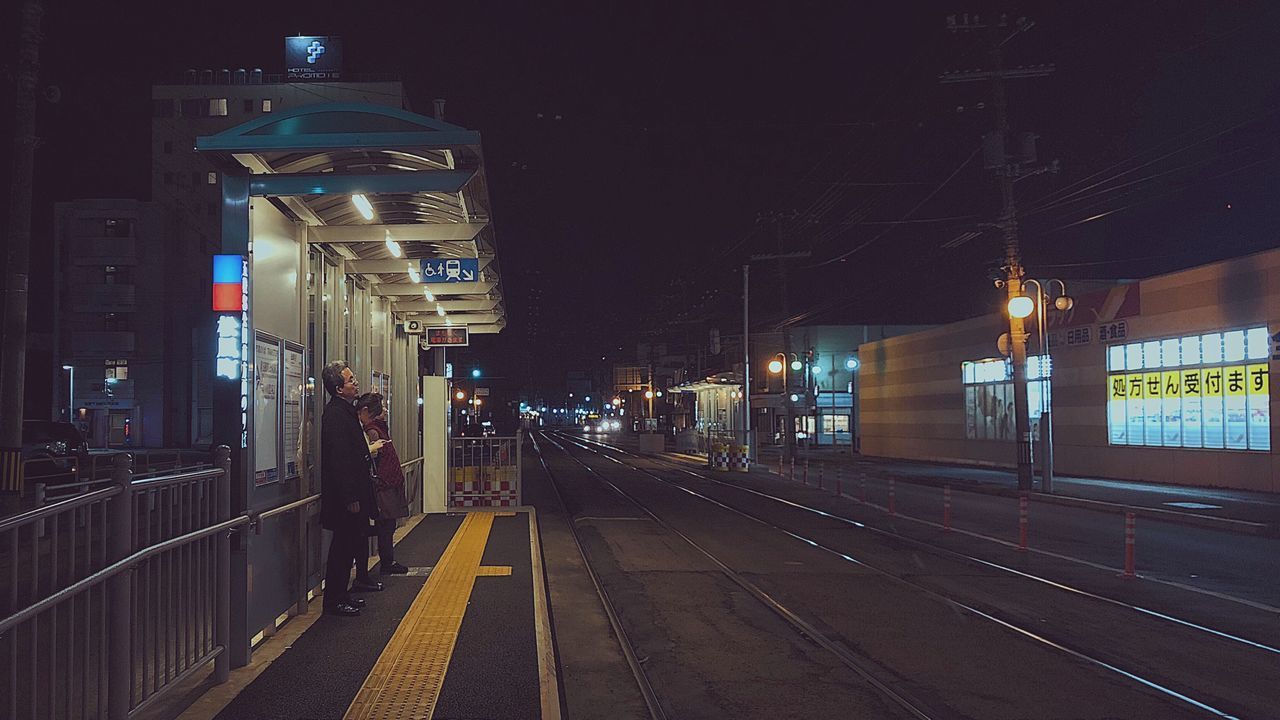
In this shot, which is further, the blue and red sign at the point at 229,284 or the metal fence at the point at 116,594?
the blue and red sign at the point at 229,284

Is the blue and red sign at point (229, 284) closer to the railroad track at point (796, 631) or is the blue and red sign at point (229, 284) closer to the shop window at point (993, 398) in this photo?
the railroad track at point (796, 631)

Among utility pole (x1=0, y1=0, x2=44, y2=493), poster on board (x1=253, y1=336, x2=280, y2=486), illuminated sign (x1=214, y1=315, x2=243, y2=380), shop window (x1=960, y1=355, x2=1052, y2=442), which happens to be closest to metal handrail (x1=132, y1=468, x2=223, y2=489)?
illuminated sign (x1=214, y1=315, x2=243, y2=380)

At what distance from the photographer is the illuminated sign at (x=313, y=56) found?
2913 inches

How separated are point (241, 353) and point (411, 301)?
32.2 feet

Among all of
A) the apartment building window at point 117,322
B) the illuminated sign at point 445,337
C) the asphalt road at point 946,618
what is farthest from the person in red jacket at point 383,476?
the apartment building window at point 117,322

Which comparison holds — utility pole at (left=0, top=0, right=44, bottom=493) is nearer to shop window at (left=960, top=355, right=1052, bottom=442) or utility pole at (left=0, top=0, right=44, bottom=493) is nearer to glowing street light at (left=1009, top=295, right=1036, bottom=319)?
glowing street light at (left=1009, top=295, right=1036, bottom=319)

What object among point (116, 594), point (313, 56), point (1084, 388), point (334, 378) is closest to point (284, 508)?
point (334, 378)

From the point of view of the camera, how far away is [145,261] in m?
54.0

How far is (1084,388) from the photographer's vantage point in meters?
30.4

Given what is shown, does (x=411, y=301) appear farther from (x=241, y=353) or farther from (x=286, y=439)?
(x=241, y=353)

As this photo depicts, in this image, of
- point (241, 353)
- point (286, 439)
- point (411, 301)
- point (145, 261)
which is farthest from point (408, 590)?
point (145, 261)

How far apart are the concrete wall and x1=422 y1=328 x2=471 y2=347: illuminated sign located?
18.6 m

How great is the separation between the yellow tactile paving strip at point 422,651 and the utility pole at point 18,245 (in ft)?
27.0

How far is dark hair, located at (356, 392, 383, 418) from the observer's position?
9.91 meters
